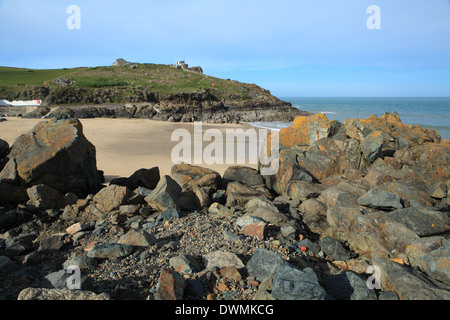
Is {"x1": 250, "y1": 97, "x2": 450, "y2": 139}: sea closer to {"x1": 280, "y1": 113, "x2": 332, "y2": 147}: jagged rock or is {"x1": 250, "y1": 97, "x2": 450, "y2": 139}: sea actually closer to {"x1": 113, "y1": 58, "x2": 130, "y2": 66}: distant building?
{"x1": 280, "y1": 113, "x2": 332, "y2": 147}: jagged rock

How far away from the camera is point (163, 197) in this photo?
671 cm

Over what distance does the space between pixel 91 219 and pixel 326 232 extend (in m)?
5.16

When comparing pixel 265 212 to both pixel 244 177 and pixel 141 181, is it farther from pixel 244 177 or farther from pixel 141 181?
pixel 141 181

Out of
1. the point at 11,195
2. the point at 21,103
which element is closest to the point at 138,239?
the point at 11,195

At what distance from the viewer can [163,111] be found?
3444 cm

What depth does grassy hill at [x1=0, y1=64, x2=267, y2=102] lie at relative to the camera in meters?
45.1

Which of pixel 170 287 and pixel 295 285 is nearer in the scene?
pixel 295 285

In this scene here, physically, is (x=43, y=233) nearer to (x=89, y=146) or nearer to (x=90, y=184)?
(x=90, y=184)

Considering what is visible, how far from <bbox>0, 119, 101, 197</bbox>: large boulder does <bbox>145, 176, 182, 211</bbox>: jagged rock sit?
2377 millimetres

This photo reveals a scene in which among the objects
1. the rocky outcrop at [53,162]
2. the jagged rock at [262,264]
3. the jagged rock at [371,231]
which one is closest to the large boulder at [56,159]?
the rocky outcrop at [53,162]

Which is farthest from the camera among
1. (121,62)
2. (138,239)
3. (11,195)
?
(121,62)

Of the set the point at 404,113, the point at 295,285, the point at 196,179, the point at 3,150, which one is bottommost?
the point at 295,285

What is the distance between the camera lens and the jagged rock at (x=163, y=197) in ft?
21.9

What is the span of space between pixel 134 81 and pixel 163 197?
4977 cm
